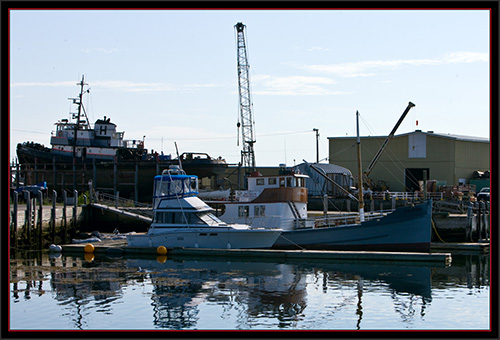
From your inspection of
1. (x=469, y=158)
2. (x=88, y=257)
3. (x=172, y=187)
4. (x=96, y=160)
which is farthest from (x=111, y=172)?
(x=469, y=158)

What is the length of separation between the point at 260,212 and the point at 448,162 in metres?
25.0

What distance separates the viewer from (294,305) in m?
18.3

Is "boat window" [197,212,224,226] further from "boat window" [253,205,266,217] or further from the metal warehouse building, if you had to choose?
the metal warehouse building

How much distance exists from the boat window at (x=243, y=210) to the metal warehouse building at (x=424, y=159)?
74.0 feet

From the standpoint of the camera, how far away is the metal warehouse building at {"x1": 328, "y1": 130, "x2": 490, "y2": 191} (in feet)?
166

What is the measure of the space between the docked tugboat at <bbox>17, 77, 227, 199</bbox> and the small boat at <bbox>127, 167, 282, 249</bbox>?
64.4 ft

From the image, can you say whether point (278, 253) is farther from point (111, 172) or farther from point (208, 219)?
point (111, 172)

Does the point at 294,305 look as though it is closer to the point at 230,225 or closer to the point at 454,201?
the point at 230,225

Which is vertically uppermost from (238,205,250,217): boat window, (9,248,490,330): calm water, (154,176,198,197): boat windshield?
(154,176,198,197): boat windshield

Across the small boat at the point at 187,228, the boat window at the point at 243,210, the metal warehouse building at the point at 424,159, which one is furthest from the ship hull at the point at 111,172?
the small boat at the point at 187,228

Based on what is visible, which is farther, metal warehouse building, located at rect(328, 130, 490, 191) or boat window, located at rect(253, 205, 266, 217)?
metal warehouse building, located at rect(328, 130, 490, 191)

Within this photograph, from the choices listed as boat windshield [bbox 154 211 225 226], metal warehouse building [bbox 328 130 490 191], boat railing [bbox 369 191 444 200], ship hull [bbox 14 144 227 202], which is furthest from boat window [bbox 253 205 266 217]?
metal warehouse building [bbox 328 130 490 191]

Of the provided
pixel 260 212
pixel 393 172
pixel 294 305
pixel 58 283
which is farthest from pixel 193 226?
pixel 393 172

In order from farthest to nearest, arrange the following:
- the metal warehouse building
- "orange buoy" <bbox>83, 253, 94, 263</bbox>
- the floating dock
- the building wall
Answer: the building wall < the metal warehouse building < "orange buoy" <bbox>83, 253, 94, 263</bbox> < the floating dock
